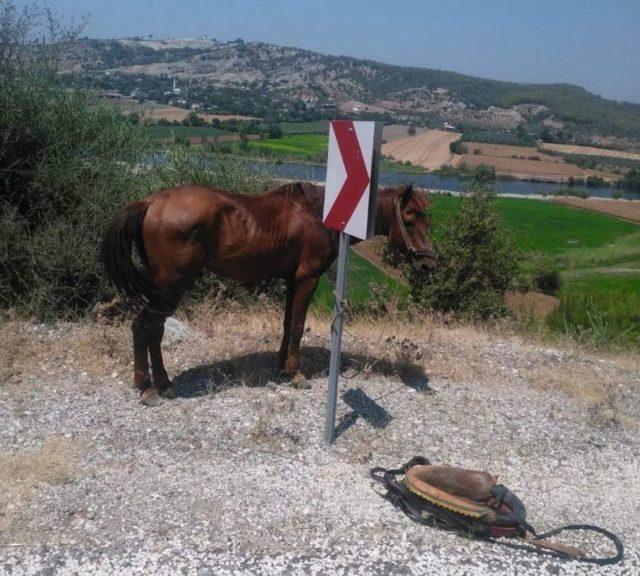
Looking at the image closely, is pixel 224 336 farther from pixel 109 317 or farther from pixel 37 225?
pixel 37 225

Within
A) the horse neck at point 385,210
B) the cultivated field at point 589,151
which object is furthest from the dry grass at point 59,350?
the cultivated field at point 589,151

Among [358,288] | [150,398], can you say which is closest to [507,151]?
[358,288]

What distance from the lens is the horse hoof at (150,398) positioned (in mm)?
5637

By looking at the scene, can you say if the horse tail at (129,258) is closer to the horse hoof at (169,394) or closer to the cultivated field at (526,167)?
the horse hoof at (169,394)

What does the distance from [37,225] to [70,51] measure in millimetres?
3217

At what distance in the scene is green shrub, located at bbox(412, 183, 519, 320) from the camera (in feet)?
73.3

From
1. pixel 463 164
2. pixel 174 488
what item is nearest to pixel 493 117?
pixel 463 164

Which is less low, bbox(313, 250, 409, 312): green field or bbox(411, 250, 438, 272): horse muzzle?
bbox(411, 250, 438, 272): horse muzzle

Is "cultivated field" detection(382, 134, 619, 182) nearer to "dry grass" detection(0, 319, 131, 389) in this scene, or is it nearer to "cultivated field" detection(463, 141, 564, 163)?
"cultivated field" detection(463, 141, 564, 163)

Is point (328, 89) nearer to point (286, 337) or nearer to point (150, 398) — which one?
point (286, 337)

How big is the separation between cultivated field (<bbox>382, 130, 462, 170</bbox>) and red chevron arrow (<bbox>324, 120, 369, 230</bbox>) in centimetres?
4284

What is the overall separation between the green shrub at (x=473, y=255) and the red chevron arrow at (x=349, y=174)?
17.1 metres

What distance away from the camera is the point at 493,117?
94750 millimetres

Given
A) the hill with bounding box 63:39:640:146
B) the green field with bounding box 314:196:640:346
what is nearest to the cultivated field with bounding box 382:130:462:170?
the hill with bounding box 63:39:640:146
